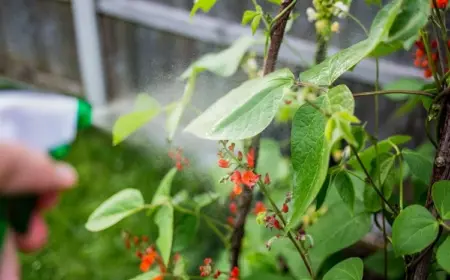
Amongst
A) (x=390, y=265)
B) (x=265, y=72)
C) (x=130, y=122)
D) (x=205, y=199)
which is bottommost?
(x=390, y=265)

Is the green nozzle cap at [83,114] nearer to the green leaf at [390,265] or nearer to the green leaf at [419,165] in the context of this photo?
the green leaf at [419,165]

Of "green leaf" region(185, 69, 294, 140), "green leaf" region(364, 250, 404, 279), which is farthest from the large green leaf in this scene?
"green leaf" region(364, 250, 404, 279)

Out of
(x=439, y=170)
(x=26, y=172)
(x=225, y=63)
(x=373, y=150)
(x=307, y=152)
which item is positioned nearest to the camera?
(x=26, y=172)

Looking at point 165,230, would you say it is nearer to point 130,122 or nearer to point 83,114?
point 130,122

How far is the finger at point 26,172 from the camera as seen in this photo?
2.02ft

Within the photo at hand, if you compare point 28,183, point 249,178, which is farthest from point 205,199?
point 28,183

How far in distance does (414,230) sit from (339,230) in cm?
25

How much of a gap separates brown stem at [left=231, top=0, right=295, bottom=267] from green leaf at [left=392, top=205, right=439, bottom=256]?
319 mm

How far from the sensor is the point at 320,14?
1.14 metres

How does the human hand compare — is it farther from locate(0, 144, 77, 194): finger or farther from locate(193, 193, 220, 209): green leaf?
locate(193, 193, 220, 209): green leaf

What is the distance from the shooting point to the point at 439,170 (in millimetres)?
919

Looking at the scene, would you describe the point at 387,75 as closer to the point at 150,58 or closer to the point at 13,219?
the point at 150,58

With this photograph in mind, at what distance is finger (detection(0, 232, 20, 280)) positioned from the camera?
0.68 m

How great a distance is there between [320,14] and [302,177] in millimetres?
431
